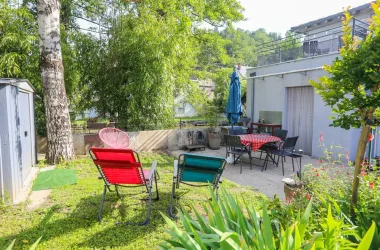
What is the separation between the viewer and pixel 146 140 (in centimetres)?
815

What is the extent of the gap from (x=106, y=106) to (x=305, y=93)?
21.7 ft

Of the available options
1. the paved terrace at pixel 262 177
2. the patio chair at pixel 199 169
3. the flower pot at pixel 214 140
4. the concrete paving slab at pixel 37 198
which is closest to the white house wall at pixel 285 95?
the paved terrace at pixel 262 177

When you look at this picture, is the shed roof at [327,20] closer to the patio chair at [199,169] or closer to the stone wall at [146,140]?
the stone wall at [146,140]

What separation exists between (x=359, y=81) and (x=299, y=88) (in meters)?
6.78

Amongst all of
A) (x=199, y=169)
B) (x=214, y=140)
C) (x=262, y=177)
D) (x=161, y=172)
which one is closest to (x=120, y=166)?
(x=199, y=169)

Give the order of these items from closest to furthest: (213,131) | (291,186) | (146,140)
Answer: (291,186) → (146,140) → (213,131)

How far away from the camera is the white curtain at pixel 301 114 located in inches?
320

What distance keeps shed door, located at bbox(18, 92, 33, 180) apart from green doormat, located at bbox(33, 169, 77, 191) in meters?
0.28

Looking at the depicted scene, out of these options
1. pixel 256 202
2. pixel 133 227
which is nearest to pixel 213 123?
pixel 256 202

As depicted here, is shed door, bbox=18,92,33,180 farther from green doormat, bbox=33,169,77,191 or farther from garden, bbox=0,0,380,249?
garden, bbox=0,0,380,249

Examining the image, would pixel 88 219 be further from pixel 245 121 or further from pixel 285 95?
pixel 245 121

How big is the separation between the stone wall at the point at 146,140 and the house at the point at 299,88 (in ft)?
8.78

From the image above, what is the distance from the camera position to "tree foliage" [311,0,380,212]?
2057 mm

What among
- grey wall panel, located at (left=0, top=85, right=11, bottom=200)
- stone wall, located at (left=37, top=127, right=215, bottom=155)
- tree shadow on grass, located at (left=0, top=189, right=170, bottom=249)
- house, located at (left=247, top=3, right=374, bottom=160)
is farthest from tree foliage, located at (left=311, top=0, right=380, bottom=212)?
stone wall, located at (left=37, top=127, right=215, bottom=155)
